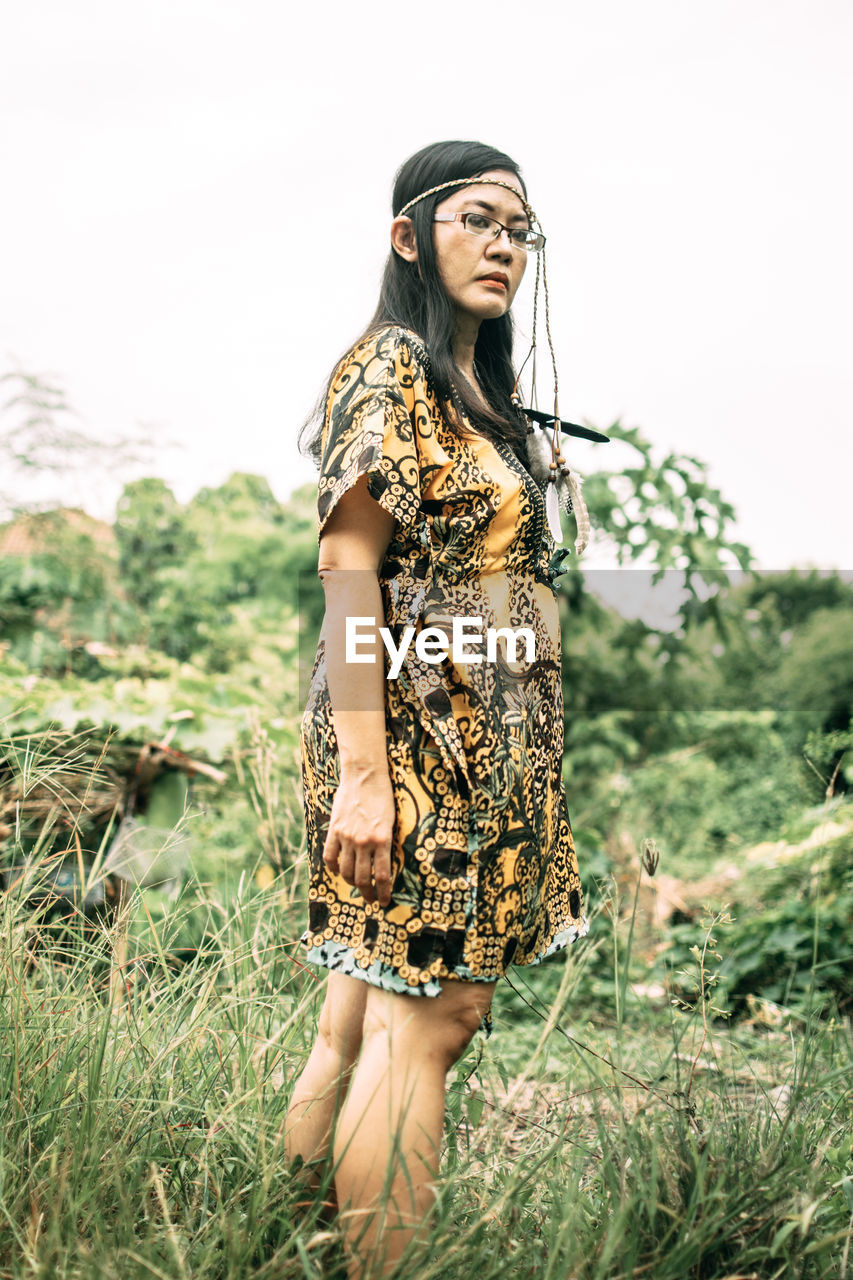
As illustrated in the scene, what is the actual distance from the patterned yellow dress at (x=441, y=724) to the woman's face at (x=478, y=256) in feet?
0.57

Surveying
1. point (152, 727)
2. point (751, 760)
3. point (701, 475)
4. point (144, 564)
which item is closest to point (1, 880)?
point (152, 727)

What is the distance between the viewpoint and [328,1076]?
158cm

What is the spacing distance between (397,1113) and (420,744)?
1.61 ft

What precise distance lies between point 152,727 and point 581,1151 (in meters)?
2.00

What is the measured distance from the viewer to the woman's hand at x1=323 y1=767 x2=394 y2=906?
1372mm

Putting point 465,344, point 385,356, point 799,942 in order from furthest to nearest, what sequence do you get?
point 799,942 < point 465,344 < point 385,356

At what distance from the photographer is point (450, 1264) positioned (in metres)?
1.30

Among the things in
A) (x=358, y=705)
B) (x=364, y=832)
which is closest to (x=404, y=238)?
(x=358, y=705)

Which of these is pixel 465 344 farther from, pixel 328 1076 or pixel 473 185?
pixel 328 1076

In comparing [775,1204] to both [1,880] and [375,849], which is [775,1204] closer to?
[375,849]

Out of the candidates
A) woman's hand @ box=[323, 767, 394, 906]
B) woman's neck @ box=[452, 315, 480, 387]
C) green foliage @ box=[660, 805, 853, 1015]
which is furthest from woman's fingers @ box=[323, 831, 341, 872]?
green foliage @ box=[660, 805, 853, 1015]

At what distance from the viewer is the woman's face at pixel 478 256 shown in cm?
164

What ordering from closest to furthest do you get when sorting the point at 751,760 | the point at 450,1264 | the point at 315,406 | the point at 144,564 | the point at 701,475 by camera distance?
the point at 450,1264 < the point at 315,406 < the point at 701,475 < the point at 144,564 < the point at 751,760

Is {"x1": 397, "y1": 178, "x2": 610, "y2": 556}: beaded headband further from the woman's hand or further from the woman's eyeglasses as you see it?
the woman's hand
